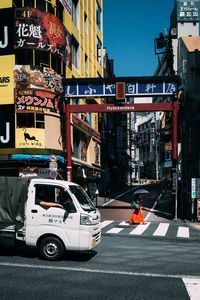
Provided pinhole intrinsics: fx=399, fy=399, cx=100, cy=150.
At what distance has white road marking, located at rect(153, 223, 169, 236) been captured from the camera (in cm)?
1888

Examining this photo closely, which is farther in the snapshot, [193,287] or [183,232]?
[183,232]

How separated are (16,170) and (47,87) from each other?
6.47m

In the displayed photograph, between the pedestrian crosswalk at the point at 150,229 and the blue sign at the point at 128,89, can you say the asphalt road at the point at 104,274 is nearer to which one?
the pedestrian crosswalk at the point at 150,229

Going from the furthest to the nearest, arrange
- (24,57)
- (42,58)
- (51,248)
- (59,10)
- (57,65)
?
(59,10) → (57,65) → (42,58) → (24,57) → (51,248)

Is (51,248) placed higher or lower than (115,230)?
higher

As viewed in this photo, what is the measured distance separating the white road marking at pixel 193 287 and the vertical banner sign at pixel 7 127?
20114mm

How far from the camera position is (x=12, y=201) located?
11.5m

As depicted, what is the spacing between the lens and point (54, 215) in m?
11.0

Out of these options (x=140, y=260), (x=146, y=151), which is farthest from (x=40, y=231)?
(x=146, y=151)

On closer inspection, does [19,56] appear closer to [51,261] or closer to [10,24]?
[10,24]

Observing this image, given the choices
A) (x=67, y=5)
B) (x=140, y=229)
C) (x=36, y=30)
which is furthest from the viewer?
(x=67, y=5)

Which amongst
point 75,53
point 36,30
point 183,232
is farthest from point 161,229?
point 75,53

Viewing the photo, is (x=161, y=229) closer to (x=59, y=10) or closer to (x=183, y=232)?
(x=183, y=232)

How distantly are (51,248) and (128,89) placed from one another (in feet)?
69.4
